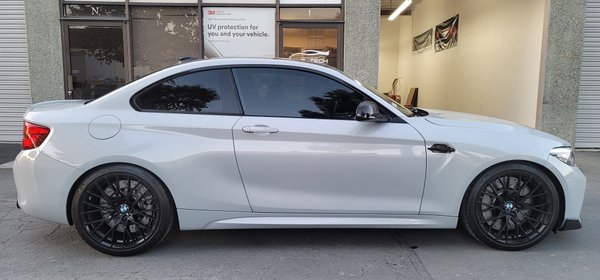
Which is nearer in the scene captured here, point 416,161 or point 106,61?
point 416,161

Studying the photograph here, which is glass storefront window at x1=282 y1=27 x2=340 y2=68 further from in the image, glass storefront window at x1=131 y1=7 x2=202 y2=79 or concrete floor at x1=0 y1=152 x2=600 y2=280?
concrete floor at x1=0 y1=152 x2=600 y2=280

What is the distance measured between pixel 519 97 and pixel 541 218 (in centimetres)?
666

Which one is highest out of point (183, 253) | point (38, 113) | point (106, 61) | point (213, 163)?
point (106, 61)

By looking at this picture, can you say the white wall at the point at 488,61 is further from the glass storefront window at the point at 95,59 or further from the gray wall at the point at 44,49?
the gray wall at the point at 44,49

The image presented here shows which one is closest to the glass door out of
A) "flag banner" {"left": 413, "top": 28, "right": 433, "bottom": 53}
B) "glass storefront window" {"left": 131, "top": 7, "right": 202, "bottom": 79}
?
"glass storefront window" {"left": 131, "top": 7, "right": 202, "bottom": 79}

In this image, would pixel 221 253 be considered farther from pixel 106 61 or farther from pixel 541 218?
pixel 106 61

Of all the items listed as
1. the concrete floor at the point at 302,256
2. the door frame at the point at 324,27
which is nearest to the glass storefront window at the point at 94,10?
the door frame at the point at 324,27

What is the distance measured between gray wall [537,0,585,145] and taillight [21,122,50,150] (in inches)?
327

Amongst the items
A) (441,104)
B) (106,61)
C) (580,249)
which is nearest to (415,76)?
(441,104)

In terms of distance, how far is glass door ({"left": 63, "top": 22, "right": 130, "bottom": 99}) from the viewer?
878cm

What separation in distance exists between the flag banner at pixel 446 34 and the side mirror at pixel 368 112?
11.4 m

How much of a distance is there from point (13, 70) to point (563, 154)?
982 centimetres

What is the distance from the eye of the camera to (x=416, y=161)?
373 centimetres

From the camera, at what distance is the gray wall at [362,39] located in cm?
861
